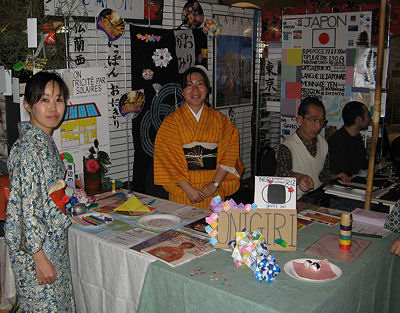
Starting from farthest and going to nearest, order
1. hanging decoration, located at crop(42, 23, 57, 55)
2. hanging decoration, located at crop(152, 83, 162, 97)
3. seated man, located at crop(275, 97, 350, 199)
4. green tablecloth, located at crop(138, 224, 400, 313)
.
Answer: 1. hanging decoration, located at crop(152, 83, 162, 97)
2. seated man, located at crop(275, 97, 350, 199)
3. hanging decoration, located at crop(42, 23, 57, 55)
4. green tablecloth, located at crop(138, 224, 400, 313)

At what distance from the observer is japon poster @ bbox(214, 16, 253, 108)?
489 cm

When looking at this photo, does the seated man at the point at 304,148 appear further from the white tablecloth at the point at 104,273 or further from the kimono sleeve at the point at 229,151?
the white tablecloth at the point at 104,273

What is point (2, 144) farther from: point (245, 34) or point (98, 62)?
point (245, 34)

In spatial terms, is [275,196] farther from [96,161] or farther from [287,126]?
[287,126]

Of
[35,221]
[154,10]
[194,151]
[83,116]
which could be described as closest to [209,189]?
[194,151]

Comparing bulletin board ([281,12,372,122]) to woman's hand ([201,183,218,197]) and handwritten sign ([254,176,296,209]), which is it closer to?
woman's hand ([201,183,218,197])

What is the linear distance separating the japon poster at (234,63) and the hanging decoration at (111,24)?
1.35 m

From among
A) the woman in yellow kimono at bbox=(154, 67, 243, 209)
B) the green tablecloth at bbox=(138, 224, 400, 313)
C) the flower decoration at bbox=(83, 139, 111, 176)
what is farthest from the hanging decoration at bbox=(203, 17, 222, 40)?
the green tablecloth at bbox=(138, 224, 400, 313)

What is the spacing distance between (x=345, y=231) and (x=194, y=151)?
1.41 m

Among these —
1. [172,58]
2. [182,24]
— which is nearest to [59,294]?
[172,58]

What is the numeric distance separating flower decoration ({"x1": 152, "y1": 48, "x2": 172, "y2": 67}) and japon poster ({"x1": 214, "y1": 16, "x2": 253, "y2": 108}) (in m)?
0.81

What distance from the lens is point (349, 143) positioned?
4047 millimetres

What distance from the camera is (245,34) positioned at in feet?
17.2

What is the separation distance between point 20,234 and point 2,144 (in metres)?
1.54
